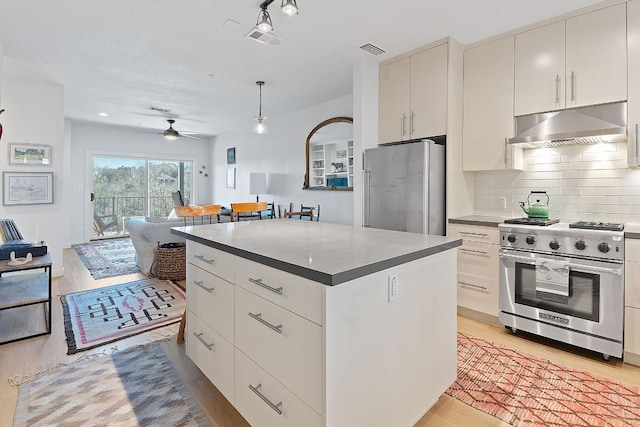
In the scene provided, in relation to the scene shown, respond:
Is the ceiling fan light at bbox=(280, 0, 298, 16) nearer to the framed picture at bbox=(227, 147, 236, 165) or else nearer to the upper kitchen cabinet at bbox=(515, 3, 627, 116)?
the upper kitchen cabinet at bbox=(515, 3, 627, 116)

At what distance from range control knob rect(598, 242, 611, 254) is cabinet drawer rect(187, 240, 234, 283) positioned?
2479 millimetres

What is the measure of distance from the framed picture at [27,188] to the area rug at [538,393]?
203 inches

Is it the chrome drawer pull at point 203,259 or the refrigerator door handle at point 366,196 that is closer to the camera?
the chrome drawer pull at point 203,259

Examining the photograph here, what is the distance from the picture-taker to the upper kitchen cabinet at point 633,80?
2.37m

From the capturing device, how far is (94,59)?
3.57 metres

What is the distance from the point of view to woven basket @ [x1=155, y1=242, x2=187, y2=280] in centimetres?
431

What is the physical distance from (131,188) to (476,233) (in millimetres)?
7855

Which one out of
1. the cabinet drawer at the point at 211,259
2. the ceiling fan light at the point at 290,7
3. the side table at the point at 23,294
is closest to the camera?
the cabinet drawer at the point at 211,259

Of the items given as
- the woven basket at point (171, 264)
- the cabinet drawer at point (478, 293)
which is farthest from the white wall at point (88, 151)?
the cabinet drawer at point (478, 293)

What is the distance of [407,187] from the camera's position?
318 centimetres

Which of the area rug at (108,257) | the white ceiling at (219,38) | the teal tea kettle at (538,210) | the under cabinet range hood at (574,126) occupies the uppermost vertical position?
the white ceiling at (219,38)

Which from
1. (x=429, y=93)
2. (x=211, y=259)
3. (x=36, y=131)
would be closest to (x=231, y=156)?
(x=36, y=131)

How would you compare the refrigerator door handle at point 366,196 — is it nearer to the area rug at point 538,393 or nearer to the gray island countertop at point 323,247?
the gray island countertop at point 323,247

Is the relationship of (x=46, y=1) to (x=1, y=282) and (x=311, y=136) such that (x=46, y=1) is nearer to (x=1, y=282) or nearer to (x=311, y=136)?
(x=1, y=282)
